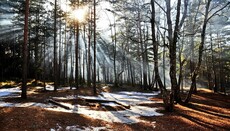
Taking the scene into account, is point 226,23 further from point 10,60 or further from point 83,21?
point 10,60

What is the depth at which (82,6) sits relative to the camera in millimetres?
25500

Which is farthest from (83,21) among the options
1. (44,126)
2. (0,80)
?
(44,126)

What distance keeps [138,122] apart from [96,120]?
194 centimetres

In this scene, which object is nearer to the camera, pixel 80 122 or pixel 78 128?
pixel 78 128

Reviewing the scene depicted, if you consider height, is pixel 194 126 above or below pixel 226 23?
below

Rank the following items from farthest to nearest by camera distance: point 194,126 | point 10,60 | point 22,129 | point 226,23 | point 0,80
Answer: point 10,60, point 0,80, point 226,23, point 194,126, point 22,129

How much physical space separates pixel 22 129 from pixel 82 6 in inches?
792

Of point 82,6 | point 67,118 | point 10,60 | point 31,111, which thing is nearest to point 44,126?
point 67,118

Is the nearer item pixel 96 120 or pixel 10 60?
pixel 96 120

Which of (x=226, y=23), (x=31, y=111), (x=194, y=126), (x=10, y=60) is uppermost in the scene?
(x=226, y=23)

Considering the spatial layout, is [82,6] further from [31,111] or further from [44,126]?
[44,126]

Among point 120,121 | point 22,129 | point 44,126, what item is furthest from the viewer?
point 120,121

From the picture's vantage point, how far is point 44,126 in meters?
8.12

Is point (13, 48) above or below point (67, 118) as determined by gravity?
above
